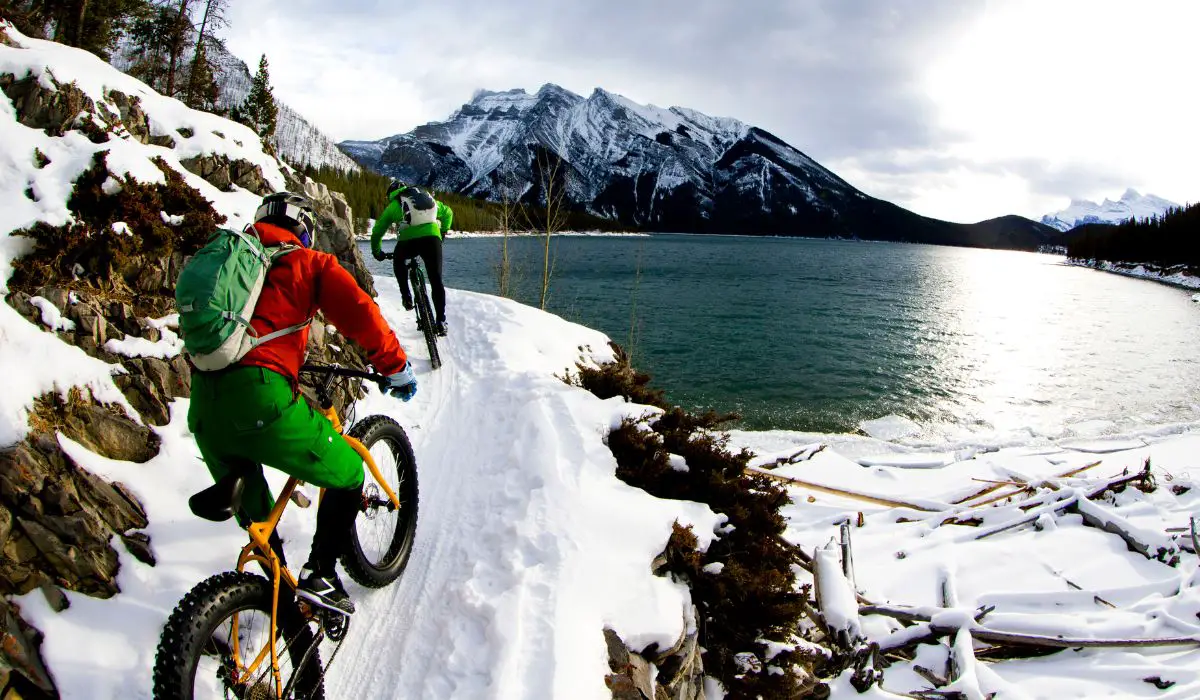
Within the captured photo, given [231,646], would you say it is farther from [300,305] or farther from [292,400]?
[300,305]

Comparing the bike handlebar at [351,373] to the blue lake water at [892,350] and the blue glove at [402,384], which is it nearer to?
the blue glove at [402,384]

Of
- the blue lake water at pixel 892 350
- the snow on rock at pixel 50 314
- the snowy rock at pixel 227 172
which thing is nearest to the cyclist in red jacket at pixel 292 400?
the snow on rock at pixel 50 314

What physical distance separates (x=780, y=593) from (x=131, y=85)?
34.2 ft

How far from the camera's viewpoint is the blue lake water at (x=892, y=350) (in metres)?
20.6

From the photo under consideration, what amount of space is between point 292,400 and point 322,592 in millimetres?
1289

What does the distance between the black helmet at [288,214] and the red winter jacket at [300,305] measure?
0.07m

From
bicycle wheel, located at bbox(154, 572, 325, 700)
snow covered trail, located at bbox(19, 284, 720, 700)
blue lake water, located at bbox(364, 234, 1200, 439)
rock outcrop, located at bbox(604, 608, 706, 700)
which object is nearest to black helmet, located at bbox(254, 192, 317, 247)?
bicycle wheel, located at bbox(154, 572, 325, 700)

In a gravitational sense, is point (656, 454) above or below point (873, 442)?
above

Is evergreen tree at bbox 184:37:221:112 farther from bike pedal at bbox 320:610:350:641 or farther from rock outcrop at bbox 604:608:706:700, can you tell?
rock outcrop at bbox 604:608:706:700

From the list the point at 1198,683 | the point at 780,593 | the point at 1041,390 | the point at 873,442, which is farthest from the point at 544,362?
the point at 1041,390

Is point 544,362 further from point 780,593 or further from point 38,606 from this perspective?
point 38,606

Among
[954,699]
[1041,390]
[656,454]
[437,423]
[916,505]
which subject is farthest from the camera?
[1041,390]

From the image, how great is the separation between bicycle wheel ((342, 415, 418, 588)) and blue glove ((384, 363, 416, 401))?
28.8 inches

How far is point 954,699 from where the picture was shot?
4.92m
